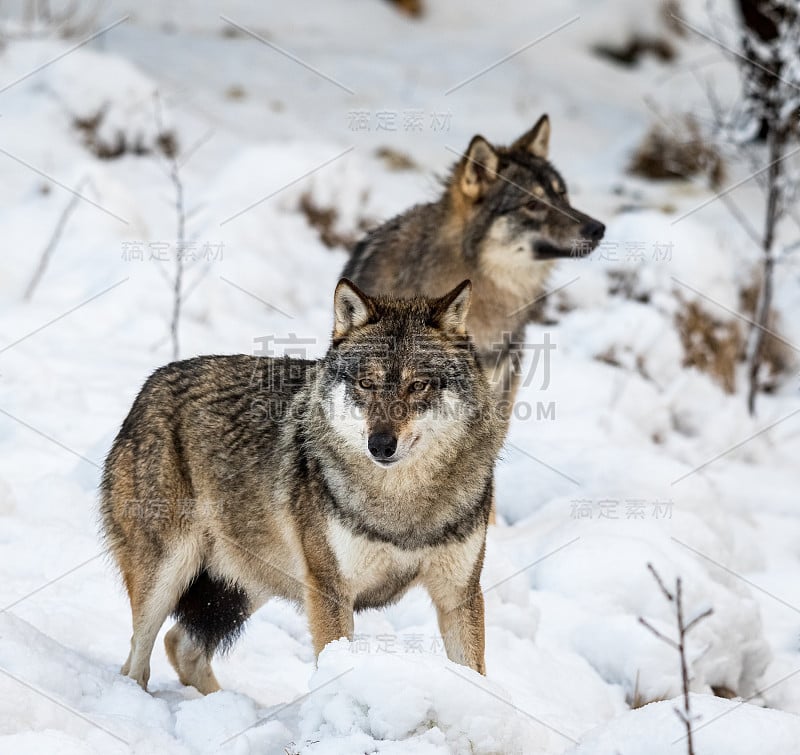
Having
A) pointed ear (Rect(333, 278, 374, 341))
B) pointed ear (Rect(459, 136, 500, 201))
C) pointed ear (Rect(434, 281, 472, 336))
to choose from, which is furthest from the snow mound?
pointed ear (Rect(459, 136, 500, 201))

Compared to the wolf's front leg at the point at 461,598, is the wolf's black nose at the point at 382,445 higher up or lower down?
higher up

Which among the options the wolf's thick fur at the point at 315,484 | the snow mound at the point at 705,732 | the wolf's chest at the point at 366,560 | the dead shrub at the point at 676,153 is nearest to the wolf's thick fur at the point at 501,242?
the wolf's thick fur at the point at 315,484

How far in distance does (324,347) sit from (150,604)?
4.77 metres

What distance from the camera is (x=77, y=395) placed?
282 inches

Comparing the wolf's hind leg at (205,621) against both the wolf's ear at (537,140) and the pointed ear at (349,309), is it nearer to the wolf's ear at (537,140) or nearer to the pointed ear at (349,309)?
the pointed ear at (349,309)

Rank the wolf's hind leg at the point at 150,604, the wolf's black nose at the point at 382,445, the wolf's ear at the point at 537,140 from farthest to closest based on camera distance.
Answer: the wolf's ear at the point at 537,140 < the wolf's hind leg at the point at 150,604 < the wolf's black nose at the point at 382,445

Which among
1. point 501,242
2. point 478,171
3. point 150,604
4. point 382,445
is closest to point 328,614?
point 382,445

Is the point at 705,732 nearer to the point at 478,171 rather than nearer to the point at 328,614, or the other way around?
the point at 328,614

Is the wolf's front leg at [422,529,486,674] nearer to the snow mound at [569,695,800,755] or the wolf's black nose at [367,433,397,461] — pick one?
the wolf's black nose at [367,433,397,461]

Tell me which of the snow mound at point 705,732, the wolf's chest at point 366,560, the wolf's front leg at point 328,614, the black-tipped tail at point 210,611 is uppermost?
the snow mound at point 705,732

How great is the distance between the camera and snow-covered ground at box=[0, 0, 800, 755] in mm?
3672

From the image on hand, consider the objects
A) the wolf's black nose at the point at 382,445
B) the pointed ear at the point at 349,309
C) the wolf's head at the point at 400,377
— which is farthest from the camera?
the pointed ear at the point at 349,309

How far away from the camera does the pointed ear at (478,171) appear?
678 cm

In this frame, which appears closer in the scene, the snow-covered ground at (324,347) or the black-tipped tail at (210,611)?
the snow-covered ground at (324,347)
